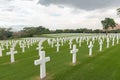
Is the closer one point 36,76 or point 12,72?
point 36,76

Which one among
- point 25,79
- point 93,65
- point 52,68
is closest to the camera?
point 25,79

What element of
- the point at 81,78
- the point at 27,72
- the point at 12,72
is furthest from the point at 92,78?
the point at 12,72

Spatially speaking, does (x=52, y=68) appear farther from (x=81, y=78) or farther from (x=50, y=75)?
(x=81, y=78)

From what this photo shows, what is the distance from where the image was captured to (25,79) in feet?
27.9

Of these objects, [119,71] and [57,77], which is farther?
[119,71]

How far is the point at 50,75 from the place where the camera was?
9.03 meters

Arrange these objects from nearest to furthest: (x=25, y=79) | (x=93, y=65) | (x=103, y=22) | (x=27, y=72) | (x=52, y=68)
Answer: (x=25, y=79), (x=27, y=72), (x=52, y=68), (x=93, y=65), (x=103, y=22)

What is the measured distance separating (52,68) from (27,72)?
129cm

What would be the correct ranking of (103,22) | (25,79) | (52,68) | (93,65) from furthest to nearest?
(103,22) → (93,65) → (52,68) → (25,79)

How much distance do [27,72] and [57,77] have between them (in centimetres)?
165

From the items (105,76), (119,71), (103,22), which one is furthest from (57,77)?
(103,22)

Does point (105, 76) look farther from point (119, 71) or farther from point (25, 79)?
point (25, 79)

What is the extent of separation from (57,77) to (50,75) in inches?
17.9

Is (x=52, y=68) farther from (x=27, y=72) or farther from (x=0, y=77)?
(x=0, y=77)
